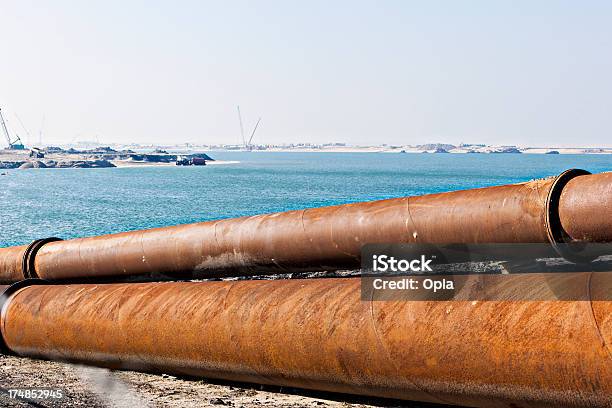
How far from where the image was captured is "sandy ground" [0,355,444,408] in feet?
21.6

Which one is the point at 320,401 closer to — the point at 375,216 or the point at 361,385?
the point at 361,385

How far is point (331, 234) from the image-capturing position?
26.1ft

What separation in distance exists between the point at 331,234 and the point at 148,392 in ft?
8.45

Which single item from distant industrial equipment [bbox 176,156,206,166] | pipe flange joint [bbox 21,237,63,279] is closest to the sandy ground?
pipe flange joint [bbox 21,237,63,279]

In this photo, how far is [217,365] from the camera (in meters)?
6.91

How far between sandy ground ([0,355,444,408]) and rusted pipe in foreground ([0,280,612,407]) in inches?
6.6

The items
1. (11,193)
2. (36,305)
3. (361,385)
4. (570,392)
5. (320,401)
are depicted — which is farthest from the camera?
(11,193)

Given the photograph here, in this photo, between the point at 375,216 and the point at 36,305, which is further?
the point at 36,305

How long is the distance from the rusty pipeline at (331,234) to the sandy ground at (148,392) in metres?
1.77

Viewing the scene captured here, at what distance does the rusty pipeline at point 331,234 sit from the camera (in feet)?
20.4

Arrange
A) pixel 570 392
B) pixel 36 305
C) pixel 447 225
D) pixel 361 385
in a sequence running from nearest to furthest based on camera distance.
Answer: pixel 570 392 < pixel 361 385 < pixel 447 225 < pixel 36 305

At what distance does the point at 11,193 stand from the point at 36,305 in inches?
3713

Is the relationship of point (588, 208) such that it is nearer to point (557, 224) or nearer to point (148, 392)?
point (557, 224)

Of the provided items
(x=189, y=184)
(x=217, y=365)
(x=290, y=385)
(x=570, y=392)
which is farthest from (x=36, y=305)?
(x=189, y=184)
